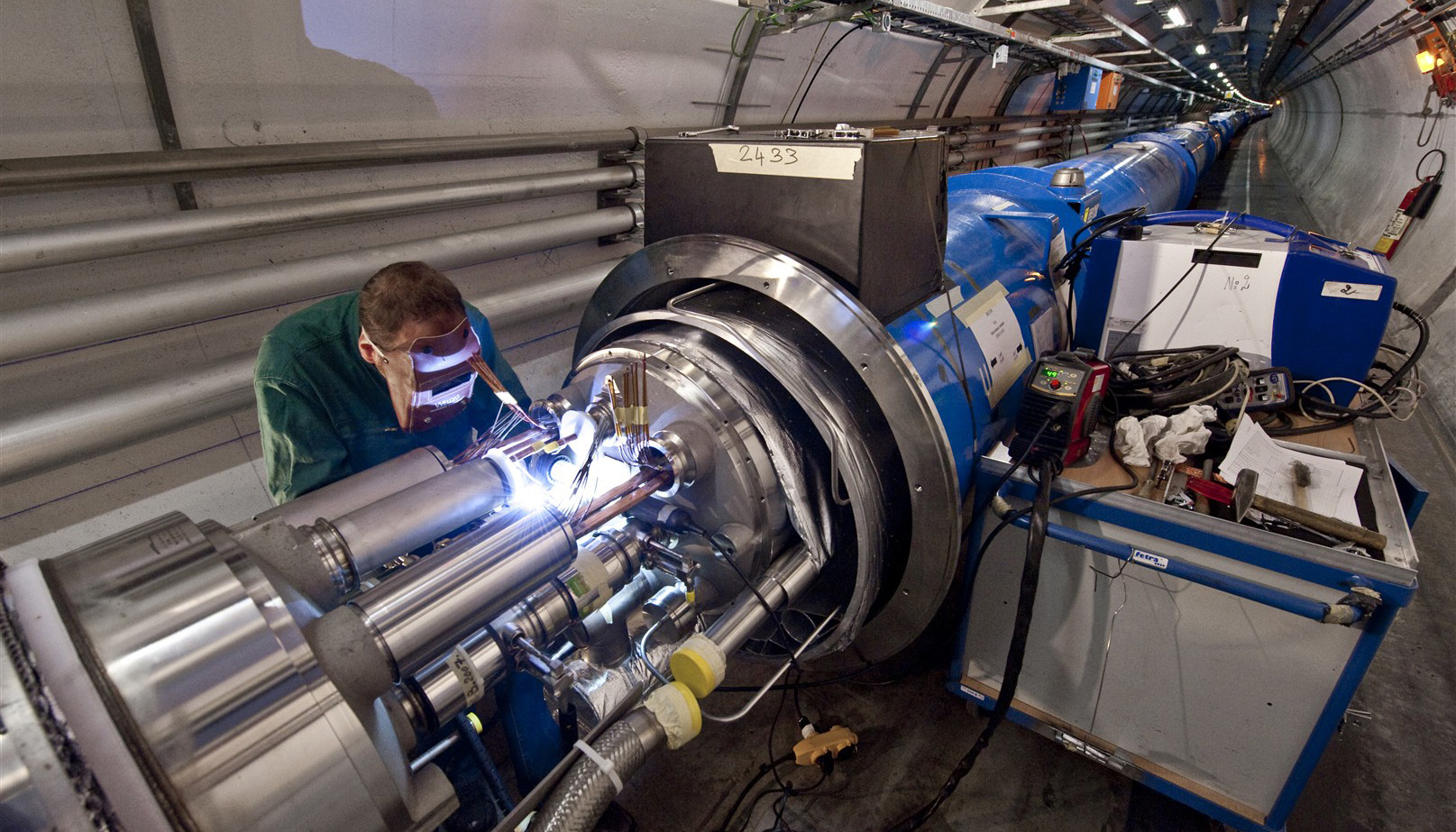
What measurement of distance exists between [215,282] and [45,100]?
361 millimetres

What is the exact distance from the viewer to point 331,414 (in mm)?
1243

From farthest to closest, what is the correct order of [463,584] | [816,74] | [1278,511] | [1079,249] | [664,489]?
[816,74], [1079,249], [1278,511], [664,489], [463,584]

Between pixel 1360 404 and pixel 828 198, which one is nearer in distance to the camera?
pixel 828 198

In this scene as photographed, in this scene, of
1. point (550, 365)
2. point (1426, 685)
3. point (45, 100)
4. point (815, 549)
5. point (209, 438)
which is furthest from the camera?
point (550, 365)

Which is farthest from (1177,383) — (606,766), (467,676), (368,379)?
(368,379)

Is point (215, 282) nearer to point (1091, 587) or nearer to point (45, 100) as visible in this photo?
point (45, 100)

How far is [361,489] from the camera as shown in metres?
0.81

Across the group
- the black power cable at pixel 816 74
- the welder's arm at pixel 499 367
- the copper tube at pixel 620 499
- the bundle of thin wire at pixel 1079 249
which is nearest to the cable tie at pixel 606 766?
the copper tube at pixel 620 499

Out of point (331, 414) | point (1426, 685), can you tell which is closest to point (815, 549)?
point (331, 414)

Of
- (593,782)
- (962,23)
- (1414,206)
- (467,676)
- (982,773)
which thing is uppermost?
(962,23)

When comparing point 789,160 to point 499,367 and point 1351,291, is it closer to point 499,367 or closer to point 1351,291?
point 499,367

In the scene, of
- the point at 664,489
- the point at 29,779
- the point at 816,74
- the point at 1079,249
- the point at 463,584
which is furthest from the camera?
the point at 816,74

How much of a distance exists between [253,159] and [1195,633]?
1.92 metres

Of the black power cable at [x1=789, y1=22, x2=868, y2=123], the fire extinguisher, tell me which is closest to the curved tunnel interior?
the black power cable at [x1=789, y1=22, x2=868, y2=123]
